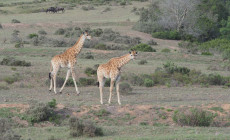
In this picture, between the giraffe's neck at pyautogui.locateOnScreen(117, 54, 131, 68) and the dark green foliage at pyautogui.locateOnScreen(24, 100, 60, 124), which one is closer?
the dark green foliage at pyautogui.locateOnScreen(24, 100, 60, 124)

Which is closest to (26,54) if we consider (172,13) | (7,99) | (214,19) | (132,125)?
(7,99)

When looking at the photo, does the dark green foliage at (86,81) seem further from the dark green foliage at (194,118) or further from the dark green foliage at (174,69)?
the dark green foliage at (194,118)

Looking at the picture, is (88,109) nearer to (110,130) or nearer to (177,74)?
(110,130)

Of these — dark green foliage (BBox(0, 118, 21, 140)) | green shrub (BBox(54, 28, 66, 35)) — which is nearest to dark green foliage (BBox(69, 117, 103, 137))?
dark green foliage (BBox(0, 118, 21, 140))

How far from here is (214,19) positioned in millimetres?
53969

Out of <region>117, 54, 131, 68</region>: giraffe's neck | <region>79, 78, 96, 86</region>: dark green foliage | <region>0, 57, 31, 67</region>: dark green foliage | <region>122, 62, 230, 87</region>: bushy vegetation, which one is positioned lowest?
<region>122, 62, 230, 87</region>: bushy vegetation

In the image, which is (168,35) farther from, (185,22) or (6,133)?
(6,133)

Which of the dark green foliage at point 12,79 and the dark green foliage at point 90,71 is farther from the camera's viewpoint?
the dark green foliage at point 90,71

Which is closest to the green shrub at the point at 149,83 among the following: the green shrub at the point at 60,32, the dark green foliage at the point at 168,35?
the green shrub at the point at 60,32

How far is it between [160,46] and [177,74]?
16317 mm

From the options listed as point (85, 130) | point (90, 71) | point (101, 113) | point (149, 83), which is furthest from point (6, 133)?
point (90, 71)

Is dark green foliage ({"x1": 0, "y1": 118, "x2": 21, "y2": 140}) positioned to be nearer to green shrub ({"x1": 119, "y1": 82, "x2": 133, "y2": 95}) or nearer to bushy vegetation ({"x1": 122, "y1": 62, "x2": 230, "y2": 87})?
green shrub ({"x1": 119, "y1": 82, "x2": 133, "y2": 95})

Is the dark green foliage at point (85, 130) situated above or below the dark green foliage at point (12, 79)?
above

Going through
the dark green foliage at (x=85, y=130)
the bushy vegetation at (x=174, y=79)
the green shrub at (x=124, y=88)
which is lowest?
the bushy vegetation at (x=174, y=79)
